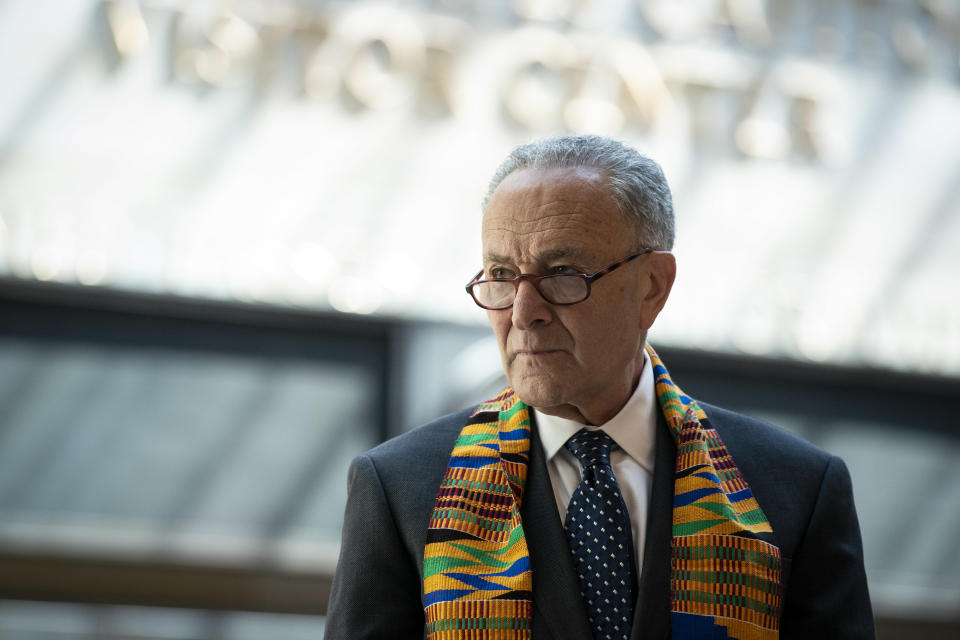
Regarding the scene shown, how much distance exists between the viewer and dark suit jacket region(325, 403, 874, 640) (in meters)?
1.88

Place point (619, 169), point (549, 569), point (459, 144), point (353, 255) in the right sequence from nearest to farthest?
point (549, 569), point (619, 169), point (353, 255), point (459, 144)

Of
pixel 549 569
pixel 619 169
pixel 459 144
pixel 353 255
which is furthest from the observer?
pixel 459 144

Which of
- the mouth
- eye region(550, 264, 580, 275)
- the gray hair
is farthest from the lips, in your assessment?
the gray hair

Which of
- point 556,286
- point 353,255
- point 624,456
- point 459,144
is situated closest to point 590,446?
point 624,456

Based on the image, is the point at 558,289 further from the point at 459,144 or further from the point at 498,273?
the point at 459,144

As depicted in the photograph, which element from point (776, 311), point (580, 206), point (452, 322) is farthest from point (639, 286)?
point (776, 311)

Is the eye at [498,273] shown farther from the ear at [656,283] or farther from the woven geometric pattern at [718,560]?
the woven geometric pattern at [718,560]

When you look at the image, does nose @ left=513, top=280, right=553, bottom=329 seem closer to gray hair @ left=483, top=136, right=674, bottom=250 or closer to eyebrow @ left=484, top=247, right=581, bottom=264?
eyebrow @ left=484, top=247, right=581, bottom=264

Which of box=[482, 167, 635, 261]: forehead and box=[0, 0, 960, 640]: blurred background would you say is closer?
box=[482, 167, 635, 261]: forehead

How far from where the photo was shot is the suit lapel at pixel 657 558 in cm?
187

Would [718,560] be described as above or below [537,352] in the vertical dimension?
below

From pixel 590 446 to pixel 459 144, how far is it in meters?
3.78

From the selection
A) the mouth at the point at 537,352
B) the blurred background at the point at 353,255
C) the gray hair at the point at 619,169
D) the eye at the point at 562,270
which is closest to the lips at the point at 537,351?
the mouth at the point at 537,352

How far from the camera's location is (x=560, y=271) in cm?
195
